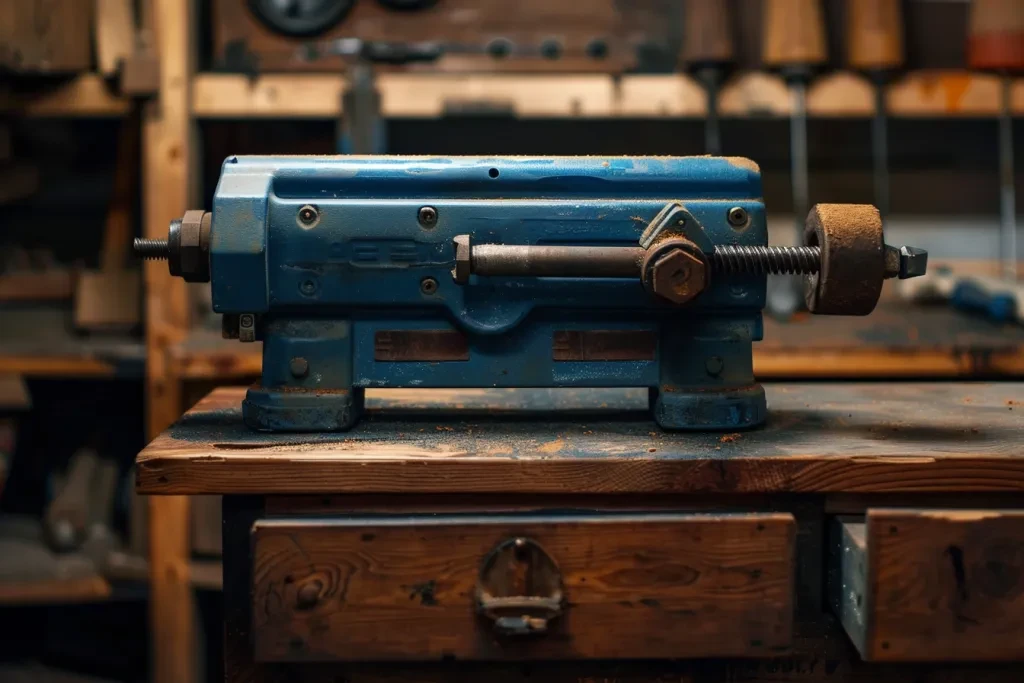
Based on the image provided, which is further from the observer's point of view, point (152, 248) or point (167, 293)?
point (167, 293)

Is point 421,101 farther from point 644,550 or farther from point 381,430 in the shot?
point 644,550

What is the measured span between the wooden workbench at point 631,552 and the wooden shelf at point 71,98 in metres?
1.28

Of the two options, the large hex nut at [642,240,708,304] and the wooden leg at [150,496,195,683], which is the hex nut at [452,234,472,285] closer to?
the large hex nut at [642,240,708,304]

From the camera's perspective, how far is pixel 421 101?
7.00ft

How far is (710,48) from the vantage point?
7.10 feet

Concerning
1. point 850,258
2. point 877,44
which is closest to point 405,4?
point 877,44

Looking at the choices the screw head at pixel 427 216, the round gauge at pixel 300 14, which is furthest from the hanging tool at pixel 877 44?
the screw head at pixel 427 216

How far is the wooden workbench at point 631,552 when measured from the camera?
984mm

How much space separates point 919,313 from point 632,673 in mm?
1444

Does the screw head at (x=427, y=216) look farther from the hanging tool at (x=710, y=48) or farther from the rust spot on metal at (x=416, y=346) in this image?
the hanging tool at (x=710, y=48)

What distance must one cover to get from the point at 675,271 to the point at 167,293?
1351 mm

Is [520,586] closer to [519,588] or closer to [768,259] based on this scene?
[519,588]

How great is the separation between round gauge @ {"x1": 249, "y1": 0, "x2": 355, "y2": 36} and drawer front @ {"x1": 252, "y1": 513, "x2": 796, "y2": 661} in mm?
1496

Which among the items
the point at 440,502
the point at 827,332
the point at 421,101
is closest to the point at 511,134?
the point at 421,101
